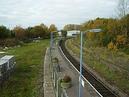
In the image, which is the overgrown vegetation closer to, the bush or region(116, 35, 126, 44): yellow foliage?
the bush

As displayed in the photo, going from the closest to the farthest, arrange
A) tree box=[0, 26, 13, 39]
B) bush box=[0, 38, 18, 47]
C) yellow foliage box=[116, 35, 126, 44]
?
yellow foliage box=[116, 35, 126, 44], bush box=[0, 38, 18, 47], tree box=[0, 26, 13, 39]

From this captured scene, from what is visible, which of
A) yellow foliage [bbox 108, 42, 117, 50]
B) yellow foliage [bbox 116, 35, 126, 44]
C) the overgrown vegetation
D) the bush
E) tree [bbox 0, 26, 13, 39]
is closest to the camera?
yellow foliage [bbox 108, 42, 117, 50]

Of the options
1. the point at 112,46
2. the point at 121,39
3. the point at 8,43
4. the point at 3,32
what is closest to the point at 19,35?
the point at 3,32

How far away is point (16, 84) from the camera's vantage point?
3497cm

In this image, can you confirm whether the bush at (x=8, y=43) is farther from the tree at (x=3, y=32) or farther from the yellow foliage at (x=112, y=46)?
the yellow foliage at (x=112, y=46)

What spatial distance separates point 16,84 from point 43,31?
110640 millimetres

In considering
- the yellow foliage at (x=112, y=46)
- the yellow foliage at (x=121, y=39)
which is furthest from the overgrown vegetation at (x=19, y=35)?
the yellow foliage at (x=121, y=39)

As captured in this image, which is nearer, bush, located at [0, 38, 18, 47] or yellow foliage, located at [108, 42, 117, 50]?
yellow foliage, located at [108, 42, 117, 50]

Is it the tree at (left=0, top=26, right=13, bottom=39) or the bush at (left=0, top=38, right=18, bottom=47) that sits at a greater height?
the tree at (left=0, top=26, right=13, bottom=39)

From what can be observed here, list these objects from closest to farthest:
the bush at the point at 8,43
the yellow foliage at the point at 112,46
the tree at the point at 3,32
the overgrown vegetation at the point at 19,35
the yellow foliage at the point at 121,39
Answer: the yellow foliage at the point at 112,46
the yellow foliage at the point at 121,39
the bush at the point at 8,43
the overgrown vegetation at the point at 19,35
the tree at the point at 3,32

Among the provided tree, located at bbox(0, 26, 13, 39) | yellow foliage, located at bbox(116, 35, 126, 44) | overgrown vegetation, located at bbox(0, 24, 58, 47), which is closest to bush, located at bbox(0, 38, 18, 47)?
overgrown vegetation, located at bbox(0, 24, 58, 47)

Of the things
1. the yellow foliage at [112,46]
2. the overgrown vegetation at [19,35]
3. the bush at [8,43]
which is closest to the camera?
the yellow foliage at [112,46]

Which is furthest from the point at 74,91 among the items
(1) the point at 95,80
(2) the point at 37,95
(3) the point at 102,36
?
(3) the point at 102,36

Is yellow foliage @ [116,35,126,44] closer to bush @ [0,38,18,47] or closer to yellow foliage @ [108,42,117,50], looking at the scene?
yellow foliage @ [108,42,117,50]
